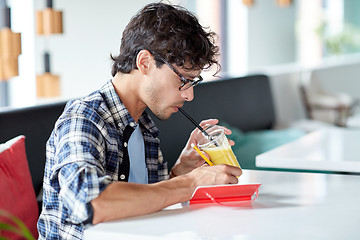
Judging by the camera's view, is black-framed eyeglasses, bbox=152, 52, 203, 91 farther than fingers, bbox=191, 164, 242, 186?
Yes

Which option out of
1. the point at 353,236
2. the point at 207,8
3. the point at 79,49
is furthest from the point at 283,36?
the point at 353,236

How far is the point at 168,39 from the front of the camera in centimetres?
159

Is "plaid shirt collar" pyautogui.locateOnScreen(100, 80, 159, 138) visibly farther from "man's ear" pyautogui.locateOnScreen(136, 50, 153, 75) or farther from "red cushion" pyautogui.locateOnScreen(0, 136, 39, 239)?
"red cushion" pyautogui.locateOnScreen(0, 136, 39, 239)

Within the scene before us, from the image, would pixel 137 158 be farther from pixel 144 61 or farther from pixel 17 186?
pixel 17 186

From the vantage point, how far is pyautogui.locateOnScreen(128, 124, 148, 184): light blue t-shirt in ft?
5.59

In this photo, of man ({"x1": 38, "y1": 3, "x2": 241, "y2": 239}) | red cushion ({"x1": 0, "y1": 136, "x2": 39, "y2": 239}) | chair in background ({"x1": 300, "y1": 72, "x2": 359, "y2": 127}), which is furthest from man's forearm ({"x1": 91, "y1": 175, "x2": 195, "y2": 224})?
chair in background ({"x1": 300, "y1": 72, "x2": 359, "y2": 127})

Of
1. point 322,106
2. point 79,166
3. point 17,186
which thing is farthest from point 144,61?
point 322,106

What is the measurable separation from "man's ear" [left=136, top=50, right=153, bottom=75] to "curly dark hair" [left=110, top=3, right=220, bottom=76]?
2cm

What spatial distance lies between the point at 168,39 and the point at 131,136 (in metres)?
0.32

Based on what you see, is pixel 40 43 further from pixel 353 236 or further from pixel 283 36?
pixel 283 36

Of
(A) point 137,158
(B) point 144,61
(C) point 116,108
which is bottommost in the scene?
(A) point 137,158

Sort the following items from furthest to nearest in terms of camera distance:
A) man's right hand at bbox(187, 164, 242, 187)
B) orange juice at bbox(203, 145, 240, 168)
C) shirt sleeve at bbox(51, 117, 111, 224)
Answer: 1. orange juice at bbox(203, 145, 240, 168)
2. man's right hand at bbox(187, 164, 242, 187)
3. shirt sleeve at bbox(51, 117, 111, 224)

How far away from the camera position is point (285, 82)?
5207 millimetres

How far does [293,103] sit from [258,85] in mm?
1090
